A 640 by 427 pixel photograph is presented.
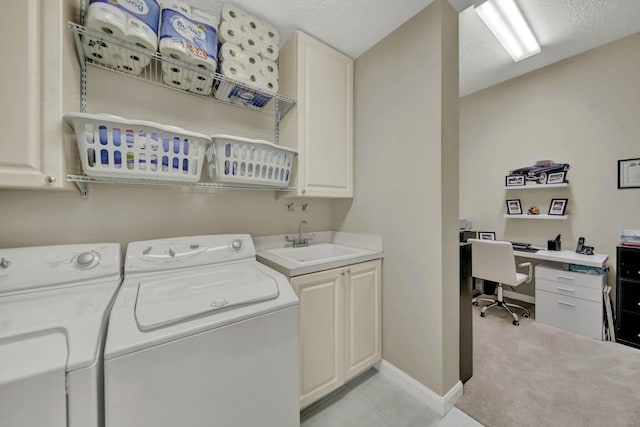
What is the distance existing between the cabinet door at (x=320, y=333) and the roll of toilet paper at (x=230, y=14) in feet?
5.31

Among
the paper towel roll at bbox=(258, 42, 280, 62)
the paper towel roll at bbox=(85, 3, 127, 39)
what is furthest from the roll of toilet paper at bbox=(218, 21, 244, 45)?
the paper towel roll at bbox=(85, 3, 127, 39)

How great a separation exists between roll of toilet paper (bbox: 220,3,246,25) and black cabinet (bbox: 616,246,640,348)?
3.59 m

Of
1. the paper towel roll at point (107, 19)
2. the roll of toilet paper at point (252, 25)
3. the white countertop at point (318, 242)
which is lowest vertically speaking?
the white countertop at point (318, 242)

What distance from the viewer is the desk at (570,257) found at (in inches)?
88.0

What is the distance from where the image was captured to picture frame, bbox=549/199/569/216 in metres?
2.73

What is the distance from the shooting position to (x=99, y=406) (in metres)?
0.70

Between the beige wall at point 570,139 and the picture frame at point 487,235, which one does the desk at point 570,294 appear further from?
the picture frame at point 487,235

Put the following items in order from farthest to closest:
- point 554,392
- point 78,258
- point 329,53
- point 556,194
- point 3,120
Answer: point 556,194, point 329,53, point 554,392, point 78,258, point 3,120

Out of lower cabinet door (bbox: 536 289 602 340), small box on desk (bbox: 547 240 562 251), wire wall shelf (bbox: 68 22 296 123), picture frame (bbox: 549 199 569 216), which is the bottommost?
lower cabinet door (bbox: 536 289 602 340)

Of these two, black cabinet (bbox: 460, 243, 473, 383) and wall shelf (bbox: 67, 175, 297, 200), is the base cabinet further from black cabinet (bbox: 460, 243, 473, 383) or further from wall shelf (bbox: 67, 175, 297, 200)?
wall shelf (bbox: 67, 175, 297, 200)

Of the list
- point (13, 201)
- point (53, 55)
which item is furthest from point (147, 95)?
point (13, 201)

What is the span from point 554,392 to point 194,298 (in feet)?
7.69

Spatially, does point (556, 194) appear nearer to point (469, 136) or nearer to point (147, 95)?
point (469, 136)

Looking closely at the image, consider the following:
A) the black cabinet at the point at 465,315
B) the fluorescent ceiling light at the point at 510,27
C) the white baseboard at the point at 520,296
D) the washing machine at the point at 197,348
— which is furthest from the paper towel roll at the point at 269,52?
the white baseboard at the point at 520,296
